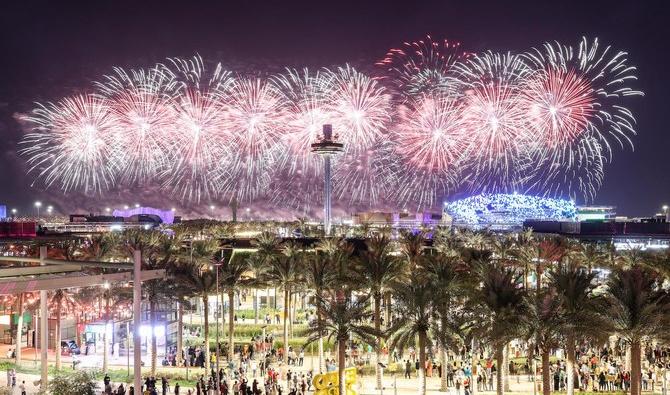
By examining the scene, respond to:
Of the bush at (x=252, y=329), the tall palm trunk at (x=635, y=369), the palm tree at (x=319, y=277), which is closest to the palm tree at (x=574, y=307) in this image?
the tall palm trunk at (x=635, y=369)

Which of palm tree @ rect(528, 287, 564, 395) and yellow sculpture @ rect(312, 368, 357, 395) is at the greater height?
palm tree @ rect(528, 287, 564, 395)

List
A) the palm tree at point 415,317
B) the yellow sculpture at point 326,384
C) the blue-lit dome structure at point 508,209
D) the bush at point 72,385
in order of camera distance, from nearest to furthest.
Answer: the bush at point 72,385, the yellow sculpture at point 326,384, the palm tree at point 415,317, the blue-lit dome structure at point 508,209

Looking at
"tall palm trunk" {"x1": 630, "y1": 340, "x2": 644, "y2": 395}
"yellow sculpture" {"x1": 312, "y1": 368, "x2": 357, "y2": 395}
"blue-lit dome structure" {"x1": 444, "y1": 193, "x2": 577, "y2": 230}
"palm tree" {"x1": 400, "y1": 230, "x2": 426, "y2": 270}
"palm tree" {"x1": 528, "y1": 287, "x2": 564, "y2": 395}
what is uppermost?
"blue-lit dome structure" {"x1": 444, "y1": 193, "x2": 577, "y2": 230}

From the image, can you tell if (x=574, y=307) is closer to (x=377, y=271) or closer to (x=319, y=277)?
(x=377, y=271)

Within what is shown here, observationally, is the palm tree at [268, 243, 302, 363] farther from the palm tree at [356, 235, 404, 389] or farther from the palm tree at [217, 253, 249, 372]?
the palm tree at [356, 235, 404, 389]

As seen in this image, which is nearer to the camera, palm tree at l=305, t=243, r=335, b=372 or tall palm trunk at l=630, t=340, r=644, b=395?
tall palm trunk at l=630, t=340, r=644, b=395

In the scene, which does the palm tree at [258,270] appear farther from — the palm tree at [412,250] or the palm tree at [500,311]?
the palm tree at [500,311]

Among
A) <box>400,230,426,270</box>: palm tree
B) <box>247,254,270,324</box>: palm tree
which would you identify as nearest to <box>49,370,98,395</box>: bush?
<box>247,254,270,324</box>: palm tree
